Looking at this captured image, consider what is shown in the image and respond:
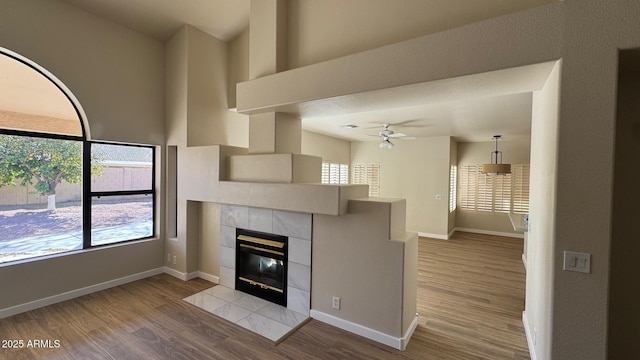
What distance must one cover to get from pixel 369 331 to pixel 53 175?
4493 mm

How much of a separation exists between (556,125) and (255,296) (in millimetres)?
3812

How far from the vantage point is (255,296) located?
3.85 meters

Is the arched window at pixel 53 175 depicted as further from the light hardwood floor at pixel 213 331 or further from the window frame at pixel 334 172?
the window frame at pixel 334 172

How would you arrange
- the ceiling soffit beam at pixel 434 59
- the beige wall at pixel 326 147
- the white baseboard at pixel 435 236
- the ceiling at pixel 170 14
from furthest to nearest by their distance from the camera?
the white baseboard at pixel 435 236
the beige wall at pixel 326 147
the ceiling at pixel 170 14
the ceiling soffit beam at pixel 434 59

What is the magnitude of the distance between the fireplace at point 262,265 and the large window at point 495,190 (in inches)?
274

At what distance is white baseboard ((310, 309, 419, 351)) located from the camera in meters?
2.77

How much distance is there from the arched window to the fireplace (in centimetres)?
192

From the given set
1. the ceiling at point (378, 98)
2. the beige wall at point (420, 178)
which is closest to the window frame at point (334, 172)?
the beige wall at point (420, 178)

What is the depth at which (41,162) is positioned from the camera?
11.5ft

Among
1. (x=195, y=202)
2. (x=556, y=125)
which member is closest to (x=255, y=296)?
(x=195, y=202)

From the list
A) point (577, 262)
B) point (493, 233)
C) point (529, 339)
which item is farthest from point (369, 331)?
point (493, 233)

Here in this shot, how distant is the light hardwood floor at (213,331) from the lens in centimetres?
265

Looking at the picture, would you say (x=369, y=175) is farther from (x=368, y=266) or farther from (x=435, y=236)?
(x=368, y=266)

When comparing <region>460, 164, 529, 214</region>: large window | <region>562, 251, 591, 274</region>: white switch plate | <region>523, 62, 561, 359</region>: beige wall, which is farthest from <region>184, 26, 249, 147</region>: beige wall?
<region>460, 164, 529, 214</region>: large window
